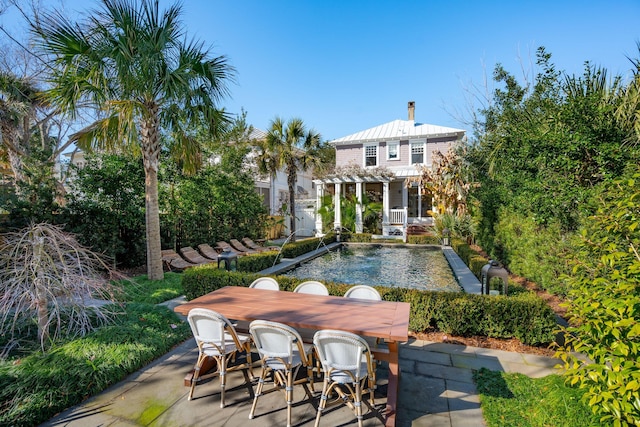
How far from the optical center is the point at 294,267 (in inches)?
413

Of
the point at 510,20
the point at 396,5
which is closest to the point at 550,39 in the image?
the point at 510,20

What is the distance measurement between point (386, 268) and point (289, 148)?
6139mm

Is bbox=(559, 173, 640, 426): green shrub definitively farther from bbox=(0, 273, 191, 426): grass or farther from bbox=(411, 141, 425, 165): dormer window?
bbox=(411, 141, 425, 165): dormer window

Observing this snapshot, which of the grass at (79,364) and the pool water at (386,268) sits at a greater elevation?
the grass at (79,364)

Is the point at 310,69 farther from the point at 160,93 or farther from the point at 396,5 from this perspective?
the point at 160,93

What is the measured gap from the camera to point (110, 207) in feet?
28.2

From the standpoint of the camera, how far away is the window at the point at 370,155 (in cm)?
2000

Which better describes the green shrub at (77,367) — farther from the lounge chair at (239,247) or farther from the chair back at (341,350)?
the lounge chair at (239,247)

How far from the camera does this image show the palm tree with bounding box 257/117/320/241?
1227 centimetres

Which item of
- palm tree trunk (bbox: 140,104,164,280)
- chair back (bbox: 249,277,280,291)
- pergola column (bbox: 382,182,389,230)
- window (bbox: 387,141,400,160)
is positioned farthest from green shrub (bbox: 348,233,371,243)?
chair back (bbox: 249,277,280,291)

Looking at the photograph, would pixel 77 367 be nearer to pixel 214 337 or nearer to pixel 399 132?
pixel 214 337

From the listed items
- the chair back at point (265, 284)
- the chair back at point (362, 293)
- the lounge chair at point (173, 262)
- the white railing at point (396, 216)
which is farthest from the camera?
the white railing at point (396, 216)

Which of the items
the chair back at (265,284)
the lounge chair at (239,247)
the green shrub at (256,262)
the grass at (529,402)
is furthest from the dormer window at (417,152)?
the grass at (529,402)

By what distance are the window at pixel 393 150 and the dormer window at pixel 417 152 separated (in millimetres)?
922
